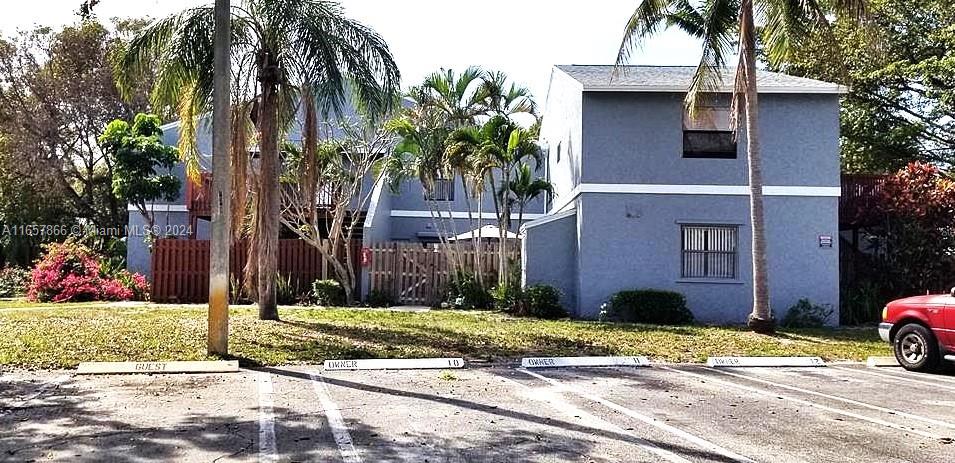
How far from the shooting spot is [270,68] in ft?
45.4

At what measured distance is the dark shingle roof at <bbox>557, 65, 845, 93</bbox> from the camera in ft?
55.0

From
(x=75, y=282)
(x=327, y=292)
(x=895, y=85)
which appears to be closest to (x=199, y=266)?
(x=75, y=282)

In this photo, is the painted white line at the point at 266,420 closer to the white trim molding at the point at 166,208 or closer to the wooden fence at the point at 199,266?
the wooden fence at the point at 199,266

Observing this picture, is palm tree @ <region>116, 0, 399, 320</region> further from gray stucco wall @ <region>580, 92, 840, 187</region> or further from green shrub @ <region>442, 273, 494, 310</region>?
green shrub @ <region>442, 273, 494, 310</region>

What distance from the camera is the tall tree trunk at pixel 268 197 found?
13867 millimetres

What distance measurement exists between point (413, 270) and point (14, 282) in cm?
1423

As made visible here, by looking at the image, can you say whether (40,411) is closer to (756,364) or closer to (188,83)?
(188,83)

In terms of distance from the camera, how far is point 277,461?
577 centimetres

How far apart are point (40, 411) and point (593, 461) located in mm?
5374

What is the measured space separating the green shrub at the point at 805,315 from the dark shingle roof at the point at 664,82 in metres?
4.59

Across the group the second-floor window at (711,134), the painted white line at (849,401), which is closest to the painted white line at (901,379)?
the painted white line at (849,401)

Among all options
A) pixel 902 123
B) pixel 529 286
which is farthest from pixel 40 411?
pixel 902 123

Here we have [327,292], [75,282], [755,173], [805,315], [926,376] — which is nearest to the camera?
[926,376]

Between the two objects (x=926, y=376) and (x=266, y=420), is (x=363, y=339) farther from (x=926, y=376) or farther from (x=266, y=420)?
(x=926, y=376)
